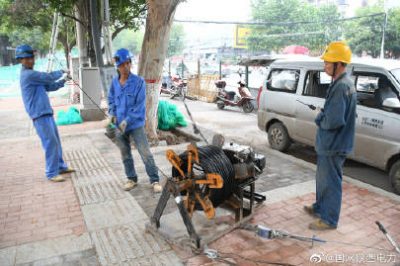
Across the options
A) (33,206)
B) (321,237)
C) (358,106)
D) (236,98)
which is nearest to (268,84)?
(358,106)

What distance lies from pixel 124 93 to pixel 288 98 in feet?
11.7

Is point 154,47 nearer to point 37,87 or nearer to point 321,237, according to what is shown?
point 37,87

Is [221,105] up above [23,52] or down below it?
below

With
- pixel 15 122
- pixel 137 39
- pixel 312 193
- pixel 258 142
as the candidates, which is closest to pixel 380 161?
pixel 312 193

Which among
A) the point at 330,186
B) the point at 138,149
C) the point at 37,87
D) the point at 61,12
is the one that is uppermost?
the point at 61,12

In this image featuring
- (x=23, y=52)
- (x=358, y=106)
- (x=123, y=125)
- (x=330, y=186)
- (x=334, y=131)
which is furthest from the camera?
(x=358, y=106)

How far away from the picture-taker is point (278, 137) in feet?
24.2

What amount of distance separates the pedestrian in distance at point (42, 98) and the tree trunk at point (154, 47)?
2.28 metres

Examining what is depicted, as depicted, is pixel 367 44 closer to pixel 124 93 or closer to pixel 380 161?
pixel 380 161

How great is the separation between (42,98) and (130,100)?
159cm

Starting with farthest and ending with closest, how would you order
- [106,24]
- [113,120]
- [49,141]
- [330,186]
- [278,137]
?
[106,24] → [278,137] → [49,141] → [113,120] → [330,186]

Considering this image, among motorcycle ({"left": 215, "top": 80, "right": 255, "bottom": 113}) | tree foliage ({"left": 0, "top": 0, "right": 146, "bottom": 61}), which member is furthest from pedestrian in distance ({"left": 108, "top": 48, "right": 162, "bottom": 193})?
motorcycle ({"left": 215, "top": 80, "right": 255, "bottom": 113})

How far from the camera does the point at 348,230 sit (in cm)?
391

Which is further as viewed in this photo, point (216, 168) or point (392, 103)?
point (392, 103)
